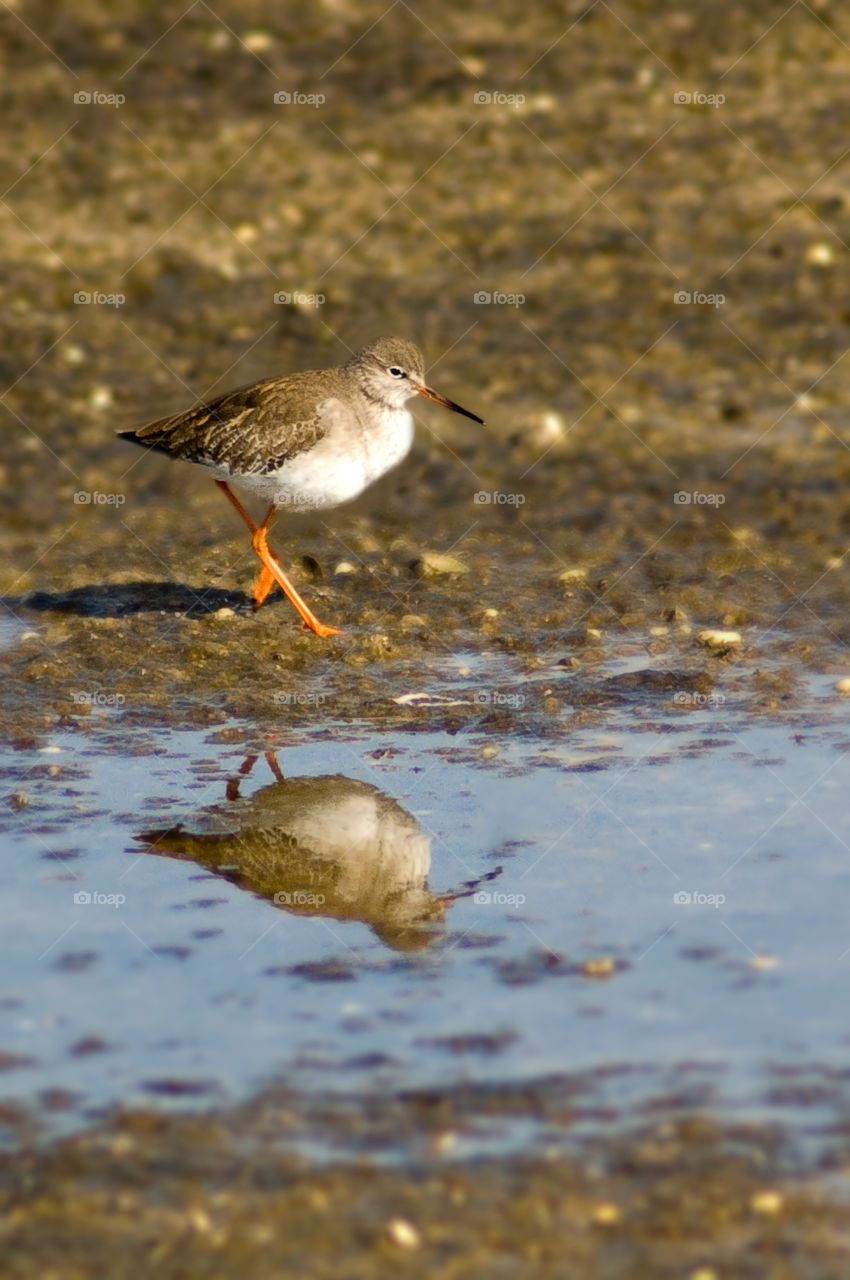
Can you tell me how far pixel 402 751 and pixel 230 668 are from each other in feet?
4.77

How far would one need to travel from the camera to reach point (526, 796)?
Result: 295 inches

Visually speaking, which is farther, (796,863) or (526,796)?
(526,796)

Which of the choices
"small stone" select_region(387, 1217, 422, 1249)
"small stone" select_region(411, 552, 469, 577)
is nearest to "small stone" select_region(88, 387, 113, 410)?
"small stone" select_region(411, 552, 469, 577)

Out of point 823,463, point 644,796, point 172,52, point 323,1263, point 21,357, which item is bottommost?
point 323,1263

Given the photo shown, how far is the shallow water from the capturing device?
538 centimetres

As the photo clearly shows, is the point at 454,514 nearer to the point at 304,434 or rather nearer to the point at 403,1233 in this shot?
the point at 304,434

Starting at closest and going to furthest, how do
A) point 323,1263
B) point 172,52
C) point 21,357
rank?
point 323,1263, point 21,357, point 172,52

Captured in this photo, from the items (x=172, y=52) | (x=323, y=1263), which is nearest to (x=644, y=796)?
(x=323, y=1263)

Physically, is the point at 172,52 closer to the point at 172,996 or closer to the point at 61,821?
the point at 61,821

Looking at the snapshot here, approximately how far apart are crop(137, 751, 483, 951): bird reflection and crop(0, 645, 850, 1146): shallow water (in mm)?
13

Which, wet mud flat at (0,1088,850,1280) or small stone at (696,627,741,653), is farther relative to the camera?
small stone at (696,627,741,653)

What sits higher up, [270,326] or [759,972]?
[270,326]

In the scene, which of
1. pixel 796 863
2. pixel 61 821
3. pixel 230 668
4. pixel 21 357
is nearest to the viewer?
pixel 796 863

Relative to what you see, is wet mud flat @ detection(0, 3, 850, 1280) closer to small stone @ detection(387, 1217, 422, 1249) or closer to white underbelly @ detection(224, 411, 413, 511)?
small stone @ detection(387, 1217, 422, 1249)
